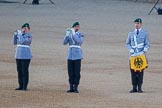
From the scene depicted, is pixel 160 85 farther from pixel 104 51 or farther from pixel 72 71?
pixel 104 51

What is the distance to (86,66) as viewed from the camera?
28.3 metres

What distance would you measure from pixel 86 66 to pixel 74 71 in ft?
22.1

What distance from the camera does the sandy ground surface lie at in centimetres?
1993

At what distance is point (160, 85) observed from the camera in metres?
23.3

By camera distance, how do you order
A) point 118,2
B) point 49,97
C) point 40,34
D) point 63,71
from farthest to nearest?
point 118,2 < point 40,34 < point 63,71 < point 49,97

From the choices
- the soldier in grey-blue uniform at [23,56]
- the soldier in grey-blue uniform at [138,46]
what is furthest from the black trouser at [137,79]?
the soldier in grey-blue uniform at [23,56]

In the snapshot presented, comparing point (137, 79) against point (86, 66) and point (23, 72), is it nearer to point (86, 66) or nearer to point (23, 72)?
point (23, 72)

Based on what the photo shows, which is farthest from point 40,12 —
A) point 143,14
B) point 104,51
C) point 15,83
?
point 15,83

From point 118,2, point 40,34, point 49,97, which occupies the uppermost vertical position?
point 118,2

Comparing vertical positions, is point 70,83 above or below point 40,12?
below

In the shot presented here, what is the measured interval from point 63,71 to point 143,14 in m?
34.6

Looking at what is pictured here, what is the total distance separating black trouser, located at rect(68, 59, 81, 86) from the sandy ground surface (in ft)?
1.21

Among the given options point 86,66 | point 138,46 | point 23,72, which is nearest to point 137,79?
point 138,46

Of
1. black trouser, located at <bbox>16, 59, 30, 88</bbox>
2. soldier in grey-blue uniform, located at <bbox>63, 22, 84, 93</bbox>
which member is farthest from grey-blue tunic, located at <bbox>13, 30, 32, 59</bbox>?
soldier in grey-blue uniform, located at <bbox>63, 22, 84, 93</bbox>
